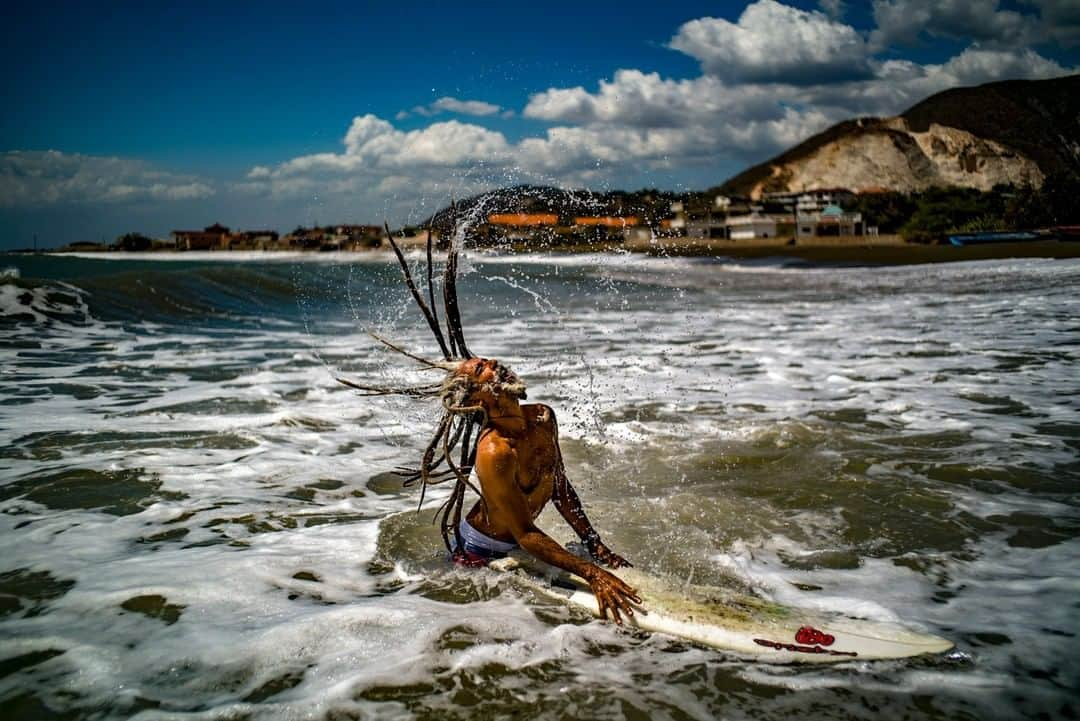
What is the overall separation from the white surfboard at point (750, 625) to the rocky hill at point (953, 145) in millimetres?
119427

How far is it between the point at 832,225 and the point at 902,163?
5458 centimetres

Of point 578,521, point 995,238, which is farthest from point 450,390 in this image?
point 995,238

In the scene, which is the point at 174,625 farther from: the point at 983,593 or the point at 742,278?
the point at 742,278

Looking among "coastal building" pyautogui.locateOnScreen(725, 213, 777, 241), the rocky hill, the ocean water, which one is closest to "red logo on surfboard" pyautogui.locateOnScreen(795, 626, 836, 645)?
the ocean water

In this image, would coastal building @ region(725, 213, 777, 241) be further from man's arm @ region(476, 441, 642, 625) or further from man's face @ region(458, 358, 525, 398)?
man's arm @ region(476, 441, 642, 625)

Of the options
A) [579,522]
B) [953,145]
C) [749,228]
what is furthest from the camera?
[953,145]

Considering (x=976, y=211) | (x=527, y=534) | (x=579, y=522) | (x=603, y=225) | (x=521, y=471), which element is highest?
(x=976, y=211)

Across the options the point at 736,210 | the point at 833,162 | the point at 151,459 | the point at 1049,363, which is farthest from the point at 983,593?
the point at 833,162

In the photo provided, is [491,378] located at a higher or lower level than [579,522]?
higher

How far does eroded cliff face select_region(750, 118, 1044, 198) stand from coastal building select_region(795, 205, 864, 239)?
37941 millimetres

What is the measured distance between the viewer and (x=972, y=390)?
7375 mm

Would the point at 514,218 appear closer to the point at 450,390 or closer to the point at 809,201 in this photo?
the point at 450,390

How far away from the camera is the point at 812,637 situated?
9.14ft

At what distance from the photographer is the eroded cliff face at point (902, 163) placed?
11000 centimetres
